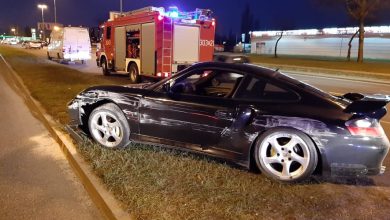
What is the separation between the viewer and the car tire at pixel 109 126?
5773mm

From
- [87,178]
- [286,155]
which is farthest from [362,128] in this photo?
[87,178]

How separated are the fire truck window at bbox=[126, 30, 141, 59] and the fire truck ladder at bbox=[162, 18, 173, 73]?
167cm

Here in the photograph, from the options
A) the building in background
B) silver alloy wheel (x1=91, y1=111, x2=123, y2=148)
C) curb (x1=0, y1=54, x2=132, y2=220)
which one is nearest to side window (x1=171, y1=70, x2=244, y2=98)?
silver alloy wheel (x1=91, y1=111, x2=123, y2=148)

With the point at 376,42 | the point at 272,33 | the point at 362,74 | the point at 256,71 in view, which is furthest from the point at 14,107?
the point at 272,33

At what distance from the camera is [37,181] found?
495 cm

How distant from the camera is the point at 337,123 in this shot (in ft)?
14.9

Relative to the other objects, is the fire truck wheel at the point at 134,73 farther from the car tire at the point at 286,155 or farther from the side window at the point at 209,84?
the car tire at the point at 286,155

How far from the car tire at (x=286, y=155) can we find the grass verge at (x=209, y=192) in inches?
5.2

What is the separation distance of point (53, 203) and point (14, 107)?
684 centimetres

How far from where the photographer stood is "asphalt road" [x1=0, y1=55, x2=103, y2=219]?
13.6ft

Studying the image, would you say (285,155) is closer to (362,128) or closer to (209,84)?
(362,128)

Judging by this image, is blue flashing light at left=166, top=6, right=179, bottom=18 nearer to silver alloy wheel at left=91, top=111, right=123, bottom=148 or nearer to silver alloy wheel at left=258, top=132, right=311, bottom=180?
silver alloy wheel at left=91, top=111, right=123, bottom=148

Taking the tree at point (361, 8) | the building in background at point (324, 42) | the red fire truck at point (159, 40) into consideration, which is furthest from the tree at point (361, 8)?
the red fire truck at point (159, 40)

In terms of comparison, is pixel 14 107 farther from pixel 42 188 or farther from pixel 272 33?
pixel 272 33
